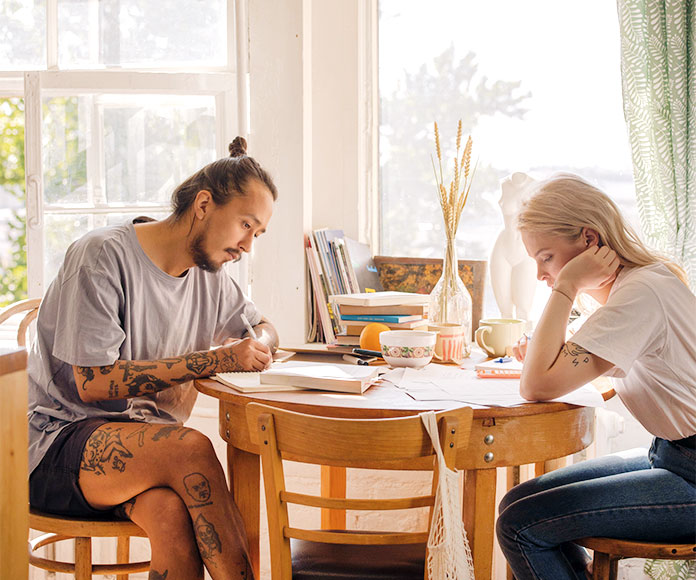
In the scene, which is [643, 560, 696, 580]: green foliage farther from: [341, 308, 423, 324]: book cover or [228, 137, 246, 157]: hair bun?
[228, 137, 246, 157]: hair bun

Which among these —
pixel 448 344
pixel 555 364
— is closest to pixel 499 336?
pixel 448 344

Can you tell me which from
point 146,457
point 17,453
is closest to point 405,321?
point 146,457

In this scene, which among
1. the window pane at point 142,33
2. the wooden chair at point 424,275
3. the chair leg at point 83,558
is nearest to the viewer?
the chair leg at point 83,558

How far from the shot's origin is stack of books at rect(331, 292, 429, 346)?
→ 211 centimetres

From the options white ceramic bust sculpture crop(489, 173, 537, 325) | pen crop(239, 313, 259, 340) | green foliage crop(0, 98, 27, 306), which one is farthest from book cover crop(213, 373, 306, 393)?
green foliage crop(0, 98, 27, 306)

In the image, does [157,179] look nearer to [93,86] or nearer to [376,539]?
[93,86]

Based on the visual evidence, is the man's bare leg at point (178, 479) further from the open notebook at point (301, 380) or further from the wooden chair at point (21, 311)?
the wooden chair at point (21, 311)

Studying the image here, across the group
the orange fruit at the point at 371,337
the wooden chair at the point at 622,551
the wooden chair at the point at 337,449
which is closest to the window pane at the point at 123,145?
the orange fruit at the point at 371,337

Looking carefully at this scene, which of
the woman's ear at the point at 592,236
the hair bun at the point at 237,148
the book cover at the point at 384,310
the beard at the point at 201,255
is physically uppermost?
the hair bun at the point at 237,148

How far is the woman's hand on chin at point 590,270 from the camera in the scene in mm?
1607

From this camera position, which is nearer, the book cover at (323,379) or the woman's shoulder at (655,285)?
the woman's shoulder at (655,285)

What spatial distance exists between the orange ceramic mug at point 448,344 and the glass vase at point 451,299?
167mm

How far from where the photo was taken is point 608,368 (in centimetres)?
150

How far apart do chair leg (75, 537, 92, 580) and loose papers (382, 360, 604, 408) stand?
80 cm
